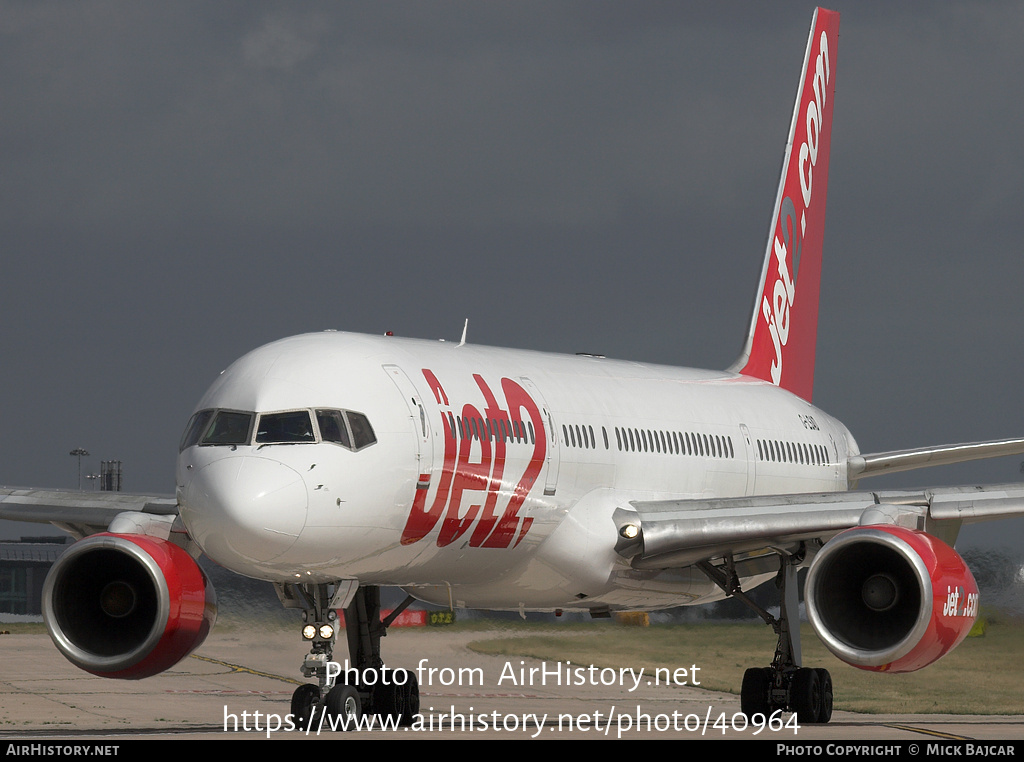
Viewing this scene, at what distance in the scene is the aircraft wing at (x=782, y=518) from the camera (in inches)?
757

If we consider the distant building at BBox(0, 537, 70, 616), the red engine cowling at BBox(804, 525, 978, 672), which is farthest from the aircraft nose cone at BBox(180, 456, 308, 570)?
the distant building at BBox(0, 537, 70, 616)

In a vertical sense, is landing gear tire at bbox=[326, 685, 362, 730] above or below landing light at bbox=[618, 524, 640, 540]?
below

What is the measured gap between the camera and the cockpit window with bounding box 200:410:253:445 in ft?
52.2

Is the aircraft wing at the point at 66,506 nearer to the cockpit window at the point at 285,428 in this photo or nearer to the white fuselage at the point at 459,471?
the white fuselage at the point at 459,471

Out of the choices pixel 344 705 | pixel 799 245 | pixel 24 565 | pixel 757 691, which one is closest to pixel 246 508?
pixel 344 705

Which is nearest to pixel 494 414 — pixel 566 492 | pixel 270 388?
pixel 566 492

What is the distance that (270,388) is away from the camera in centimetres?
1634

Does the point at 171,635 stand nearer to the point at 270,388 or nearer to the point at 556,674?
the point at 270,388

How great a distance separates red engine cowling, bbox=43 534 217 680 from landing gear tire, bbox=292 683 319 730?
1.48m

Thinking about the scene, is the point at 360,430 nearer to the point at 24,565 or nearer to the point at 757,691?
the point at 757,691

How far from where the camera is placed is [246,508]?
49.6ft

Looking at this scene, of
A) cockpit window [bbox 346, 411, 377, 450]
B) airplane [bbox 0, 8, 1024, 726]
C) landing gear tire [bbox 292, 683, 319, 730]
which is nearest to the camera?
airplane [bbox 0, 8, 1024, 726]

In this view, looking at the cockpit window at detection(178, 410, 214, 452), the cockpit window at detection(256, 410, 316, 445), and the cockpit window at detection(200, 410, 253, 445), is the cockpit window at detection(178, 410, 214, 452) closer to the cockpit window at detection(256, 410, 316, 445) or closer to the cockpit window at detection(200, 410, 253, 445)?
the cockpit window at detection(200, 410, 253, 445)

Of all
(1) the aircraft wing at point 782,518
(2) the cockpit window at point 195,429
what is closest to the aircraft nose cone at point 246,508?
(2) the cockpit window at point 195,429
